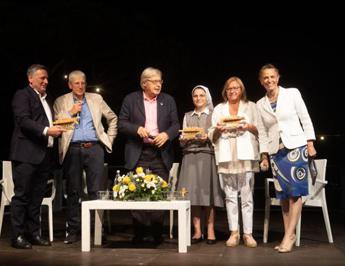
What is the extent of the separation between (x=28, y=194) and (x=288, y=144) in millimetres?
2414

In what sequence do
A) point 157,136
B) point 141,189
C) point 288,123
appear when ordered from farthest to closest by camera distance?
point 157,136 < point 288,123 < point 141,189

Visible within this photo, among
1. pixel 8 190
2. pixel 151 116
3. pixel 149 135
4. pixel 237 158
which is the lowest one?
pixel 8 190

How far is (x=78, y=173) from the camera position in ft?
19.0

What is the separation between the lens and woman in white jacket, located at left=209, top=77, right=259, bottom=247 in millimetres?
5488

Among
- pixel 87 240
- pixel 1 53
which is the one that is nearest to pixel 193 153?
pixel 87 240

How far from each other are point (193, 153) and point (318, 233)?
72.1 inches

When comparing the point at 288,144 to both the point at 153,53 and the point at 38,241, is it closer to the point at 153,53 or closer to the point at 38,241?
the point at 38,241

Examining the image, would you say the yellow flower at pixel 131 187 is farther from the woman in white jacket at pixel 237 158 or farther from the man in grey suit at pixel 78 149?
the woman in white jacket at pixel 237 158

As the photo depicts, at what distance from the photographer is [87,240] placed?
5.21 metres

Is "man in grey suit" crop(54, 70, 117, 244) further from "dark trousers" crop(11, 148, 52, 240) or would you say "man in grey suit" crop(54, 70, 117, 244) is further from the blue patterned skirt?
the blue patterned skirt

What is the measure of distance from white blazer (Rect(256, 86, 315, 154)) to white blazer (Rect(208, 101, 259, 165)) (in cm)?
18

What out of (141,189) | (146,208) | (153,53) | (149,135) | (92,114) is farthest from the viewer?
(153,53)

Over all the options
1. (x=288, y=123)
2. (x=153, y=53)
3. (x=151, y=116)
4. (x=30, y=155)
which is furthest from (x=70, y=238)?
(x=153, y=53)

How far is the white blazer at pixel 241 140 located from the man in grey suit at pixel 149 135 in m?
0.44
